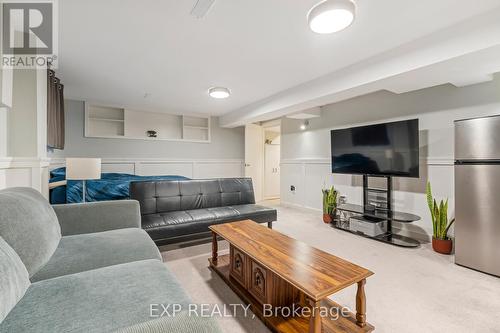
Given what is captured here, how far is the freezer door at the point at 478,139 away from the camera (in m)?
2.13

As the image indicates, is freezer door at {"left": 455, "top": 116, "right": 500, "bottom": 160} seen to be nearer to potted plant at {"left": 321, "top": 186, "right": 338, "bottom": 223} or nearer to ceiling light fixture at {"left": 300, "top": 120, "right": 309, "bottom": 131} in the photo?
potted plant at {"left": 321, "top": 186, "right": 338, "bottom": 223}

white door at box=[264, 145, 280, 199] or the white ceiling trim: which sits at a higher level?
the white ceiling trim

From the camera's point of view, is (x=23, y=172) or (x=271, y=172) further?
(x=271, y=172)

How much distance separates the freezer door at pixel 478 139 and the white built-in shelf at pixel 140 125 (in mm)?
5013

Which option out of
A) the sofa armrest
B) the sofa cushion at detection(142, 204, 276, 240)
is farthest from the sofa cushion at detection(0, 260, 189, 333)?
the sofa cushion at detection(142, 204, 276, 240)

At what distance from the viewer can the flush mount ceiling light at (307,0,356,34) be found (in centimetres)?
161

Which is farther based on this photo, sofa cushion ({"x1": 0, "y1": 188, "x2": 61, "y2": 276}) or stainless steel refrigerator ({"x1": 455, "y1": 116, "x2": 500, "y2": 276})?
stainless steel refrigerator ({"x1": 455, "y1": 116, "x2": 500, "y2": 276})

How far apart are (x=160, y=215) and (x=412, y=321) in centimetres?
248

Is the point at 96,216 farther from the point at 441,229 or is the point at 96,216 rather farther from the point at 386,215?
the point at 441,229

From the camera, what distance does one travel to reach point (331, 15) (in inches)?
65.9

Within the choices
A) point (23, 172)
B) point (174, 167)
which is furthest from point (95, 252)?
point (174, 167)

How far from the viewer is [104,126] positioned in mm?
5055

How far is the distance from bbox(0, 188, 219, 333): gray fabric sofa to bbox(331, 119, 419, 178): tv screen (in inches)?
120

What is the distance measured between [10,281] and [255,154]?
5251 mm
